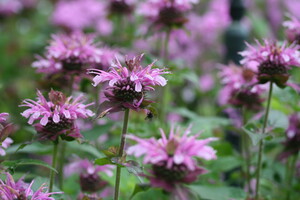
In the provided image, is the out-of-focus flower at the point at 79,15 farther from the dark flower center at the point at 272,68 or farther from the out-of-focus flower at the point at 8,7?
the dark flower center at the point at 272,68

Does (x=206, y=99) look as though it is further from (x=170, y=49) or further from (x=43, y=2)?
(x=43, y=2)

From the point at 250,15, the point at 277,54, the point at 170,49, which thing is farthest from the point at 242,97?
the point at 250,15

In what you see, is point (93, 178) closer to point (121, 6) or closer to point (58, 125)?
point (58, 125)

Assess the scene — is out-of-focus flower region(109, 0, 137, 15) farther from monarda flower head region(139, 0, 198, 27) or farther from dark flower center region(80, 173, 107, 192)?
dark flower center region(80, 173, 107, 192)

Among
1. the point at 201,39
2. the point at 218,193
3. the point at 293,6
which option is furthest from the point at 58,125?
the point at 293,6

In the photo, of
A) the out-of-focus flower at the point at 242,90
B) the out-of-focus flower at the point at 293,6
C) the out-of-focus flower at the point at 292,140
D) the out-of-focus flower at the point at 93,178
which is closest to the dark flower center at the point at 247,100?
the out-of-focus flower at the point at 242,90

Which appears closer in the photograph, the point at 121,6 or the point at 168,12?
the point at 168,12
